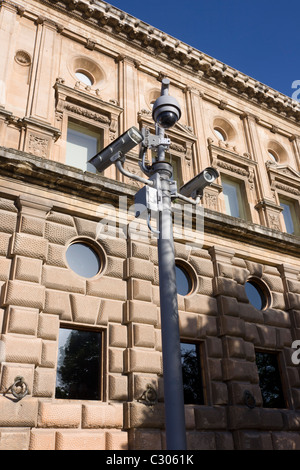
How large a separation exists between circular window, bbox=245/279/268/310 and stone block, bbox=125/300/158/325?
413 centimetres

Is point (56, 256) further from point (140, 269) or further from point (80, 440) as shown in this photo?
point (80, 440)

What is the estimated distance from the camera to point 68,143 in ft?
47.0

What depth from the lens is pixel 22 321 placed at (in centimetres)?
995

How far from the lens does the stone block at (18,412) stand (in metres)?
8.94

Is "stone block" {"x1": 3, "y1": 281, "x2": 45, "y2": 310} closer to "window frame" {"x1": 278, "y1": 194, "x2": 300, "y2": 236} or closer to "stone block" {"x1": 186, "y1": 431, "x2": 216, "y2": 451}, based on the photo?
"stone block" {"x1": 186, "y1": 431, "x2": 216, "y2": 451}

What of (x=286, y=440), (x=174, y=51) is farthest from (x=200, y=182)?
(x=174, y=51)

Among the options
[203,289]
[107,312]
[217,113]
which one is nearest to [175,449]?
[107,312]

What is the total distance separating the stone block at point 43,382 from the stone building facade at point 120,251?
0.10 ft

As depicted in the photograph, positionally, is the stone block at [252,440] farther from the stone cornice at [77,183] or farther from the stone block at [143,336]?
the stone cornice at [77,183]

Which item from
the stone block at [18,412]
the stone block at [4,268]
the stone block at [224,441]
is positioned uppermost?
the stone block at [4,268]

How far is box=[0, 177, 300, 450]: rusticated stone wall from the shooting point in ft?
31.8

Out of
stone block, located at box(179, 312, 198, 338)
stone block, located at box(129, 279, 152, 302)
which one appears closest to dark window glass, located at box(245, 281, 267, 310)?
stone block, located at box(179, 312, 198, 338)

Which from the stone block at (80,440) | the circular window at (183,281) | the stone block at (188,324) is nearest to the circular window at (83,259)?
the circular window at (183,281)
